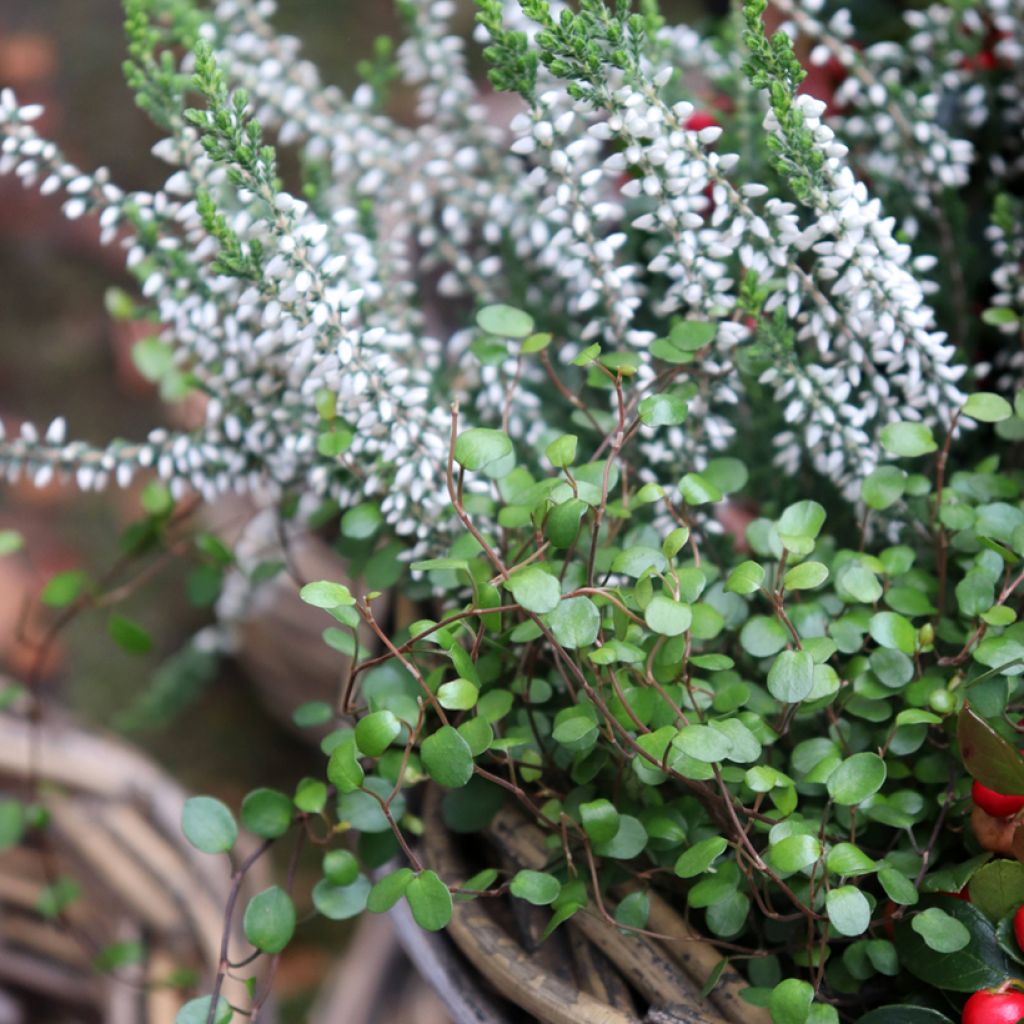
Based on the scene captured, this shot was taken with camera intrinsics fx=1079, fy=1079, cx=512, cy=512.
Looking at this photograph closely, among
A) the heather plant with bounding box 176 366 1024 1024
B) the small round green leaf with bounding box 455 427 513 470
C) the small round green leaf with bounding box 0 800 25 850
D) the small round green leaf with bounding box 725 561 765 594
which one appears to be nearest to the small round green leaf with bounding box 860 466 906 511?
the heather plant with bounding box 176 366 1024 1024

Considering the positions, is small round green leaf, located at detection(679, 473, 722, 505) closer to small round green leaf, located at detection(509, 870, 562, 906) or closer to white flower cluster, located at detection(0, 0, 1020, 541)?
white flower cluster, located at detection(0, 0, 1020, 541)

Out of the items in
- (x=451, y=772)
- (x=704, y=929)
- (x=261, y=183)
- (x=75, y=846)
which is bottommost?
(x=75, y=846)

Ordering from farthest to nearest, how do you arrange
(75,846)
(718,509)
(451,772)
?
1. (75,846)
2. (718,509)
3. (451,772)

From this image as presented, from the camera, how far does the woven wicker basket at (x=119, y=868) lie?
2.97ft

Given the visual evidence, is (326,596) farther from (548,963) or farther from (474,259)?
(474,259)

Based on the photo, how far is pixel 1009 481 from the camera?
1.93 ft

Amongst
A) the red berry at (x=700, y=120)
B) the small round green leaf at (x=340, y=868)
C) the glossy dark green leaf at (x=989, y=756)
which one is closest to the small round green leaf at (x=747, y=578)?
the glossy dark green leaf at (x=989, y=756)

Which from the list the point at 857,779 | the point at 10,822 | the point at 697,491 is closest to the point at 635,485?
the point at 697,491

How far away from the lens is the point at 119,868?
0.95m

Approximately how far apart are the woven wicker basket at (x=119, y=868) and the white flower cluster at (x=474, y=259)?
0.39m

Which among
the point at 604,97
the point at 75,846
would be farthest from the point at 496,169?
the point at 75,846

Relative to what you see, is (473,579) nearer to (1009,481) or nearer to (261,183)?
(261,183)

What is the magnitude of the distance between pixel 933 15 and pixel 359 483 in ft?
1.65

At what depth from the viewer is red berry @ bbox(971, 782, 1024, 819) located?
18.9 inches
